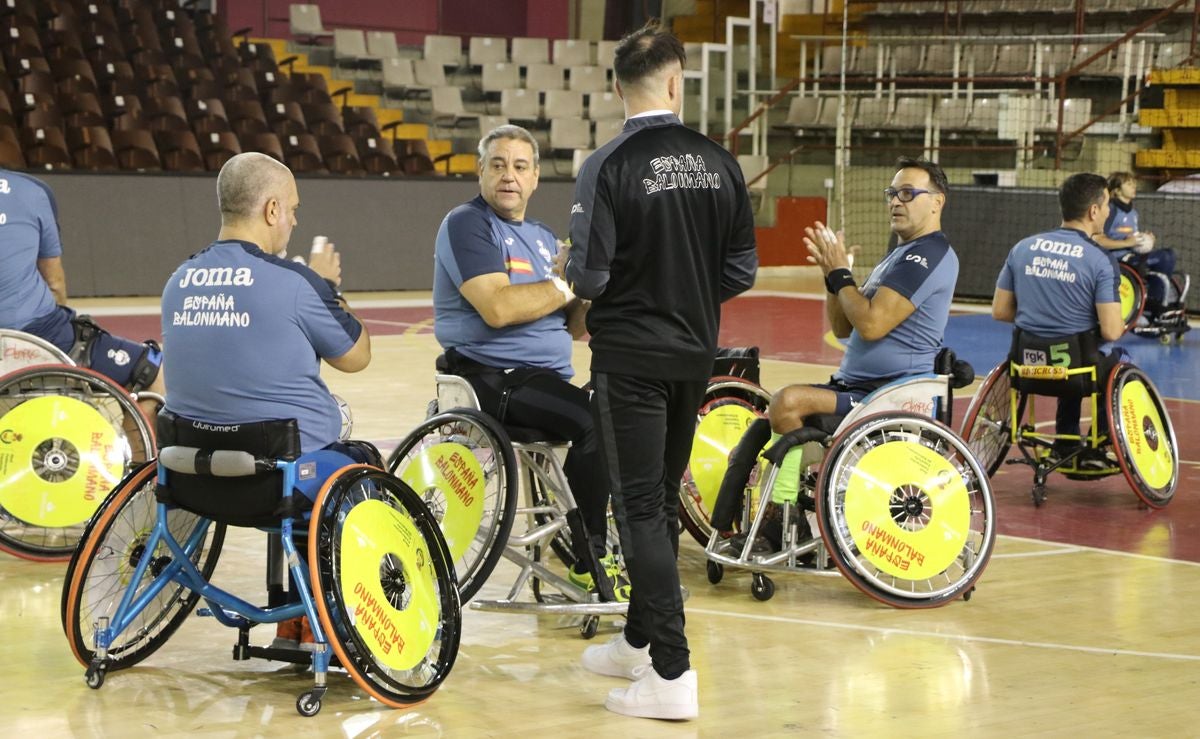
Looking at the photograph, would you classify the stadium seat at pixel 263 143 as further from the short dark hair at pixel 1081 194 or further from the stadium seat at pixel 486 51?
the short dark hair at pixel 1081 194

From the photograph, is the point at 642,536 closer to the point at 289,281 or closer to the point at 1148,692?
the point at 289,281

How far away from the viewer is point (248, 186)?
4.25 m

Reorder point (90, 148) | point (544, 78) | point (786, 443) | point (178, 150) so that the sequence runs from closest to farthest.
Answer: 1. point (786, 443)
2. point (90, 148)
3. point (178, 150)
4. point (544, 78)

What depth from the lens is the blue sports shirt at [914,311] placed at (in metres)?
5.56

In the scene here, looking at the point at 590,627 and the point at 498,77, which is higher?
the point at 498,77

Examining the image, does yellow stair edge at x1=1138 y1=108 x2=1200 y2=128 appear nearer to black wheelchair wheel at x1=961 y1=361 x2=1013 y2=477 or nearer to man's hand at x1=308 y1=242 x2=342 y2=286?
black wheelchair wheel at x1=961 y1=361 x2=1013 y2=477

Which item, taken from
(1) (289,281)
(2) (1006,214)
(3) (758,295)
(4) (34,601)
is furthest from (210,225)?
(1) (289,281)

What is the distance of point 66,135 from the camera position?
17.0 metres

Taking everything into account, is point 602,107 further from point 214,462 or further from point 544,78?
point 214,462

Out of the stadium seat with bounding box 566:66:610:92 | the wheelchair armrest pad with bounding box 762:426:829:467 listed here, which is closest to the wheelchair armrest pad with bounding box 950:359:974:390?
the wheelchair armrest pad with bounding box 762:426:829:467

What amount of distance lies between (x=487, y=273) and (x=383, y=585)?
4.26 feet

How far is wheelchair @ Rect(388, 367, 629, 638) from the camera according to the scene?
15.8ft

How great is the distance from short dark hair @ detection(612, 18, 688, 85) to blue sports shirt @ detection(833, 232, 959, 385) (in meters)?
1.76

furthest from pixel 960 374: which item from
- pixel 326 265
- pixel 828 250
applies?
pixel 326 265
